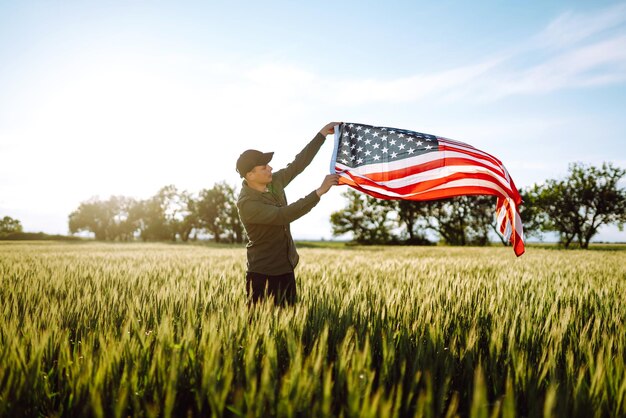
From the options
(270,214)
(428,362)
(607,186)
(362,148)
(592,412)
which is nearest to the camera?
(592,412)

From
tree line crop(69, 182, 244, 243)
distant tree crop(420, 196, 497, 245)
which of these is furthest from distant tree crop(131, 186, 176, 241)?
distant tree crop(420, 196, 497, 245)

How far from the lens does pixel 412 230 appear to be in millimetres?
59531

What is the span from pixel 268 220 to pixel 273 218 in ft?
0.21

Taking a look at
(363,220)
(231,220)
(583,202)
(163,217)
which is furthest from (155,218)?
(583,202)

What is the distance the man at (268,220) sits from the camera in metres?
3.58

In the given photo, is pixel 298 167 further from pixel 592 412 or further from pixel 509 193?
pixel 592 412

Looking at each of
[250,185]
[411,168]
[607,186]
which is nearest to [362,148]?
[411,168]

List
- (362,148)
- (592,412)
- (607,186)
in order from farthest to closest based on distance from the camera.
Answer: (607,186) < (362,148) < (592,412)

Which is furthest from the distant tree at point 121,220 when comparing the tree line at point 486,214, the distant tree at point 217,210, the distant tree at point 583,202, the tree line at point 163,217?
the distant tree at point 583,202

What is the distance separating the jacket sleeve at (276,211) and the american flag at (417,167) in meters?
1.28

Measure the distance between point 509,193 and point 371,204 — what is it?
57445 millimetres

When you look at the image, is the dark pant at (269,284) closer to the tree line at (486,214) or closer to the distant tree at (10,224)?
the tree line at (486,214)

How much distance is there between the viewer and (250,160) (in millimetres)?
3811

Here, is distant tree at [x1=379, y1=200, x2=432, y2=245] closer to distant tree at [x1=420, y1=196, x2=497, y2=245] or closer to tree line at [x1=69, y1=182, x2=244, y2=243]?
distant tree at [x1=420, y1=196, x2=497, y2=245]
